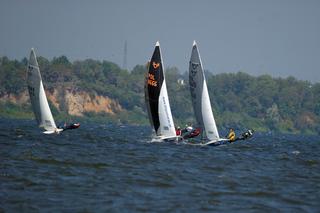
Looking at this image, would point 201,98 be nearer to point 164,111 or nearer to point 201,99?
point 201,99

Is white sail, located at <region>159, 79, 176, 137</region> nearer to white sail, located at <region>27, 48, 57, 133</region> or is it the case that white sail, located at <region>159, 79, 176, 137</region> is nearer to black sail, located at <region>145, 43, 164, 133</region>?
black sail, located at <region>145, 43, 164, 133</region>

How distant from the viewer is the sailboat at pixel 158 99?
68.9m

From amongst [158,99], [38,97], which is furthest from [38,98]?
[158,99]

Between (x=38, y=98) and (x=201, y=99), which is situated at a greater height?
(x=38, y=98)

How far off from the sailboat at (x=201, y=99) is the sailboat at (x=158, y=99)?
243 centimetres

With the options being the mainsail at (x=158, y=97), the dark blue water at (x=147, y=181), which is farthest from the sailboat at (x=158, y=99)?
the dark blue water at (x=147, y=181)

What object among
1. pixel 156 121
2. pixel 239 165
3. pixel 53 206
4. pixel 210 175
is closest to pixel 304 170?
pixel 239 165

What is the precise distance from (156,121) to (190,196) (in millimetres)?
33377

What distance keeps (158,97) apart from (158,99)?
0.21 m

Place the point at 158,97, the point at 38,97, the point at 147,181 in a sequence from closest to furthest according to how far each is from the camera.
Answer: the point at 147,181 → the point at 158,97 → the point at 38,97

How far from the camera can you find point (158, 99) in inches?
2736

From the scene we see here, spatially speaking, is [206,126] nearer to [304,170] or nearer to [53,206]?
[304,170]

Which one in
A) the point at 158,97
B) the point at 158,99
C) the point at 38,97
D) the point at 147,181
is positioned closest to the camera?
the point at 147,181

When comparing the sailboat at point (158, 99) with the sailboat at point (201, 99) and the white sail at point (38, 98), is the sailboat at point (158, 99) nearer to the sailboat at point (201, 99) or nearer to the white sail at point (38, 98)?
the sailboat at point (201, 99)
